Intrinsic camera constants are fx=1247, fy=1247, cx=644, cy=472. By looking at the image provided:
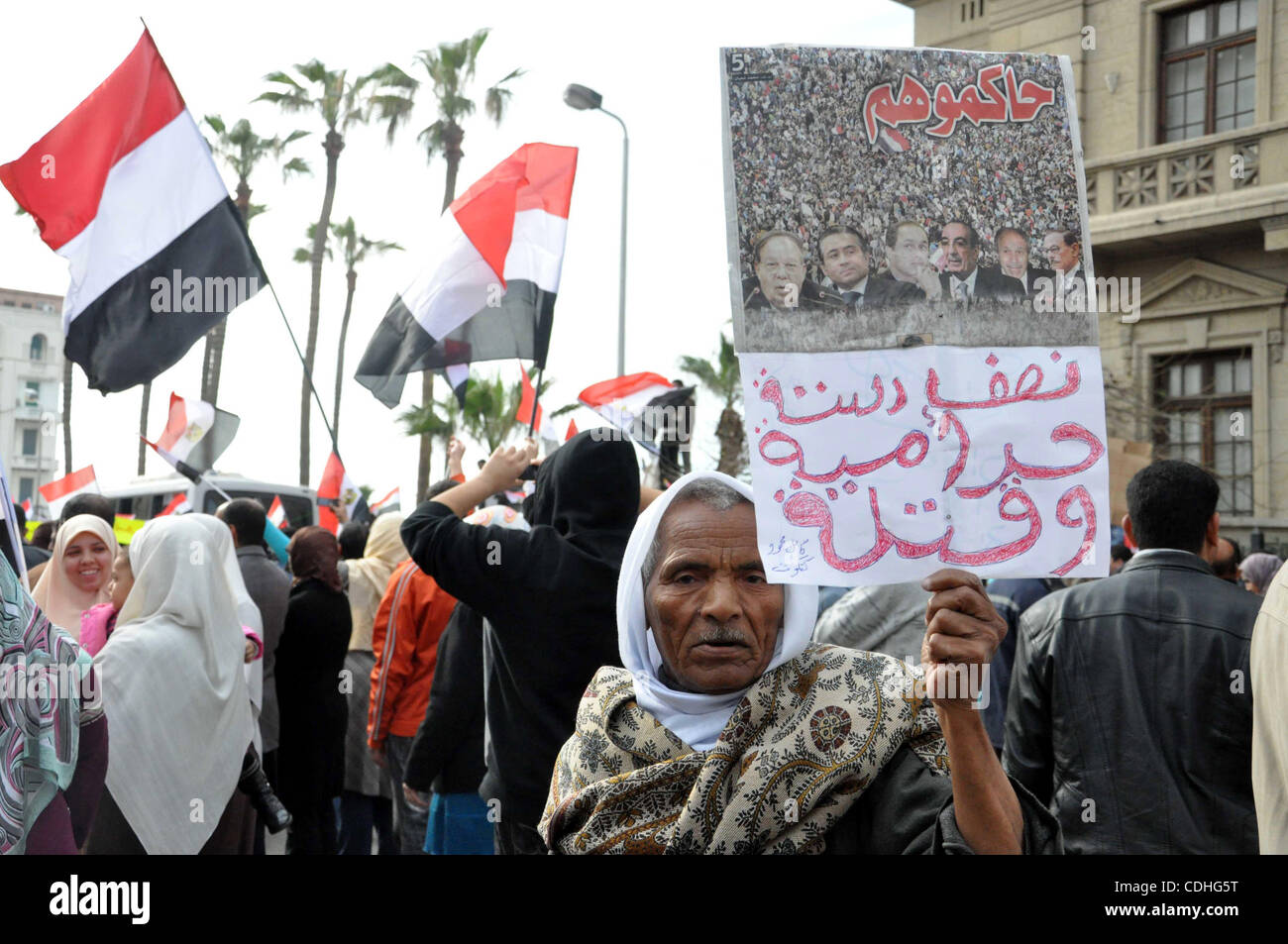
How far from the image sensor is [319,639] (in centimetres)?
599

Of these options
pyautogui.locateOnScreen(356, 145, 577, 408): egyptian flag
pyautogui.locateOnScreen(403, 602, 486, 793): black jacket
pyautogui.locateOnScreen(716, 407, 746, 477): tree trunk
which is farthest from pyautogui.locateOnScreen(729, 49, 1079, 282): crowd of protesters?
pyautogui.locateOnScreen(716, 407, 746, 477): tree trunk

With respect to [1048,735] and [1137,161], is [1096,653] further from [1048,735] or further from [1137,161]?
[1137,161]

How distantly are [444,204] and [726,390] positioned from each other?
7766mm

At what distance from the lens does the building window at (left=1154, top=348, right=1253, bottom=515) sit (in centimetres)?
1541

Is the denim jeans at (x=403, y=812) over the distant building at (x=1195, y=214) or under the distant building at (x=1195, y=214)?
under

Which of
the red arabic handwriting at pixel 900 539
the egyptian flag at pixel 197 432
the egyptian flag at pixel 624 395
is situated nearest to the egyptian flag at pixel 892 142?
the red arabic handwriting at pixel 900 539

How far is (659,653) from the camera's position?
8.10ft

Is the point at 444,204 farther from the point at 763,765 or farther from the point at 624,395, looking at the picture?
the point at 763,765

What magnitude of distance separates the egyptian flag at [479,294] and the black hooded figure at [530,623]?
3.31 metres

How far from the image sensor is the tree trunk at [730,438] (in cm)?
2388

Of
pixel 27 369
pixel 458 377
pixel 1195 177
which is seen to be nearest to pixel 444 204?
pixel 1195 177

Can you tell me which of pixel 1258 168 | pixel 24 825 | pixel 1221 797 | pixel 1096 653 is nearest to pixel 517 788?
pixel 24 825

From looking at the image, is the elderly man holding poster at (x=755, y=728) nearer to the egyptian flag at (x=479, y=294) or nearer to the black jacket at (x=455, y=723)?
the black jacket at (x=455, y=723)

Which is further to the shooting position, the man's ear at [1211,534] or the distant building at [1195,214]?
the distant building at [1195,214]
